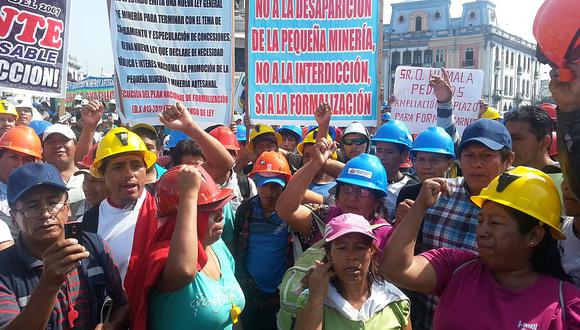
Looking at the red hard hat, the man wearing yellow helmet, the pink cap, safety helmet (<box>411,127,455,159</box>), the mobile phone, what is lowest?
the pink cap

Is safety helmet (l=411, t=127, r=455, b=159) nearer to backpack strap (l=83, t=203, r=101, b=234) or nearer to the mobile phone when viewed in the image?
backpack strap (l=83, t=203, r=101, b=234)

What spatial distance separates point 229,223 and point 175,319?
1.42 meters

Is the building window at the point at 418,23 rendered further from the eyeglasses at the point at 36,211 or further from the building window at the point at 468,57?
the eyeglasses at the point at 36,211

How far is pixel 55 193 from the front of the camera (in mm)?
2113

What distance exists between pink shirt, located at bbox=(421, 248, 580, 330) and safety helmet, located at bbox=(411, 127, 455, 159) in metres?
1.89

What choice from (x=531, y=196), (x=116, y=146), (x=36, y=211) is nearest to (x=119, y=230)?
(x=116, y=146)

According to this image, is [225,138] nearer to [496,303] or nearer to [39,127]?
[39,127]

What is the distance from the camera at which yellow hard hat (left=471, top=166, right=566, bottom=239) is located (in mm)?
1909

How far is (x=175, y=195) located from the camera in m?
2.36

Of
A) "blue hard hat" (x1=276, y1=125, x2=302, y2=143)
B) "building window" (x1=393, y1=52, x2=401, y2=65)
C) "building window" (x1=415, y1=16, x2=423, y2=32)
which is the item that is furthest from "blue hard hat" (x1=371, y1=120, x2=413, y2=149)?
"building window" (x1=415, y1=16, x2=423, y2=32)

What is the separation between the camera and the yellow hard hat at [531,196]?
1909 millimetres

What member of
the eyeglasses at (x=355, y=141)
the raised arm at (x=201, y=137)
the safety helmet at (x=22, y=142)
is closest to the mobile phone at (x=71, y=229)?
the raised arm at (x=201, y=137)

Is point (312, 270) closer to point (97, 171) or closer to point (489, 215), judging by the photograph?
point (489, 215)

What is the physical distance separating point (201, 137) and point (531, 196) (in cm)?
215
